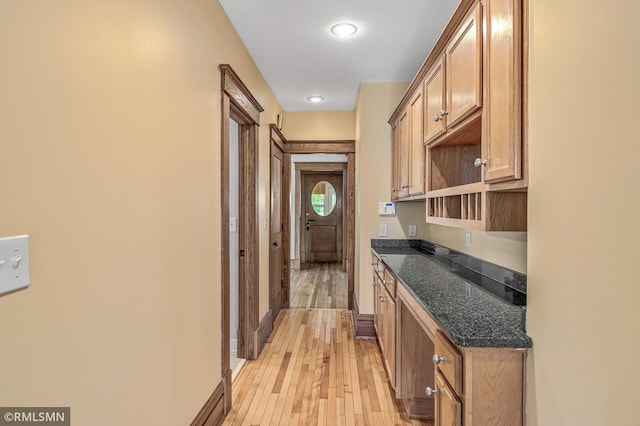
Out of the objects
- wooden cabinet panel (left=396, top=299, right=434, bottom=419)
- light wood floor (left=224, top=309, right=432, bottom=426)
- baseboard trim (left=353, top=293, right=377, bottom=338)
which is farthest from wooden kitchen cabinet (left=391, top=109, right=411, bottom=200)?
light wood floor (left=224, top=309, right=432, bottom=426)

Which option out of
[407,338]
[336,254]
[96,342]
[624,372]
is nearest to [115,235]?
[96,342]

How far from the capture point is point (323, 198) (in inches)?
320

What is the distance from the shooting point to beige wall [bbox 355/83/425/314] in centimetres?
339

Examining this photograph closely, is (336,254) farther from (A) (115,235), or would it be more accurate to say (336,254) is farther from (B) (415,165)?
(A) (115,235)

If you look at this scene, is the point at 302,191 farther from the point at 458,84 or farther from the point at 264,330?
the point at 458,84

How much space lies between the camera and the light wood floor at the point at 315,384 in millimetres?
2154

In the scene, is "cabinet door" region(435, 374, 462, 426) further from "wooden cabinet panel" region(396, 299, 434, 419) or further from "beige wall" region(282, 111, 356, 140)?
"beige wall" region(282, 111, 356, 140)

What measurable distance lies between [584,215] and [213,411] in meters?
2.07

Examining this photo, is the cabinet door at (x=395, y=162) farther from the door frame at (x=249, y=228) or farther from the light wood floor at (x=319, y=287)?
the light wood floor at (x=319, y=287)

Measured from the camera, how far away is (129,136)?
46.9 inches

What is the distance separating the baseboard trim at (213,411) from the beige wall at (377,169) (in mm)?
1695

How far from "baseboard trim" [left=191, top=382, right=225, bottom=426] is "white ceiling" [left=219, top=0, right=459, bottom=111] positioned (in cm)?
237

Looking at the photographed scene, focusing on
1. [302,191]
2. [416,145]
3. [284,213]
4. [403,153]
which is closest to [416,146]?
[416,145]

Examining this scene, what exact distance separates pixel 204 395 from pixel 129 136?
1463 millimetres
